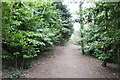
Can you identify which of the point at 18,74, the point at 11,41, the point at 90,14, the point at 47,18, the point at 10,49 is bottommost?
the point at 18,74

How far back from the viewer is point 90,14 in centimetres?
263

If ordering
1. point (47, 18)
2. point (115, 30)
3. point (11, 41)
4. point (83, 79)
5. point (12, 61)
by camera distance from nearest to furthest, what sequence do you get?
point (115, 30), point (11, 41), point (83, 79), point (12, 61), point (47, 18)

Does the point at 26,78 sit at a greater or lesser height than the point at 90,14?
lesser

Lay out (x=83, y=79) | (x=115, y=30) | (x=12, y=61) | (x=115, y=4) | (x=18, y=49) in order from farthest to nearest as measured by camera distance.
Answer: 1. (x=12, y=61)
2. (x=18, y=49)
3. (x=83, y=79)
4. (x=115, y=30)
5. (x=115, y=4)

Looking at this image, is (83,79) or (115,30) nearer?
(115,30)

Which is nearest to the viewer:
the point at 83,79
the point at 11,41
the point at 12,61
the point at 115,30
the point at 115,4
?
the point at 115,4

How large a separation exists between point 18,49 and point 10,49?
519 mm

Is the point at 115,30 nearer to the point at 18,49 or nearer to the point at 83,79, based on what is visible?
the point at 83,79

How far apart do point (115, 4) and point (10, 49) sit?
4247mm

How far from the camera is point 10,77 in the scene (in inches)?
117

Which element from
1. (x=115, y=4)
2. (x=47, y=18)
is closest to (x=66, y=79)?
(x=115, y=4)

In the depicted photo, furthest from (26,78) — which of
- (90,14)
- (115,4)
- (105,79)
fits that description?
(115,4)

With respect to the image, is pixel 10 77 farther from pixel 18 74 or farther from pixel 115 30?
pixel 115 30

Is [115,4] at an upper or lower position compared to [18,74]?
upper
